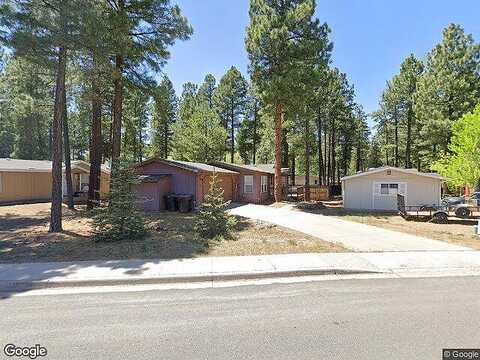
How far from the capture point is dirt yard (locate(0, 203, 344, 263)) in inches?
340

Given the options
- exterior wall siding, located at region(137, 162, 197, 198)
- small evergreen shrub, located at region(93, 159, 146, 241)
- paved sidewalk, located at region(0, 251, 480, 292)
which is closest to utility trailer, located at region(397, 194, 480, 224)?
paved sidewalk, located at region(0, 251, 480, 292)

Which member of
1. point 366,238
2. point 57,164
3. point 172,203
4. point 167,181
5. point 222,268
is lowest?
point 222,268

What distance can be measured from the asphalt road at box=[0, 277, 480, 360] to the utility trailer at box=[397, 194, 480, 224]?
11751 millimetres

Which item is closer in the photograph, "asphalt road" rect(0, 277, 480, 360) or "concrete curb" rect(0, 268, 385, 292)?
"asphalt road" rect(0, 277, 480, 360)

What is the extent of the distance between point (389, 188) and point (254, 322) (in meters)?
19.8

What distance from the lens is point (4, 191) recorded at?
2297 centimetres

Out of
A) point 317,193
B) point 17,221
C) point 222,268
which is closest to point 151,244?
point 222,268

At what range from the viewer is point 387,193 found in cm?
2172

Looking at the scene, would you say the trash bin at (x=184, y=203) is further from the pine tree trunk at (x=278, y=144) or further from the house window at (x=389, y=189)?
the house window at (x=389, y=189)

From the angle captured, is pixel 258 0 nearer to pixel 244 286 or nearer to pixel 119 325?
pixel 244 286

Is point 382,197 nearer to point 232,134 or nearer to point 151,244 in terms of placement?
point 151,244

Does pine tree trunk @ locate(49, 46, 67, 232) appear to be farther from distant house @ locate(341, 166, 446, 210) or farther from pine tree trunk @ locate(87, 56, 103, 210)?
distant house @ locate(341, 166, 446, 210)

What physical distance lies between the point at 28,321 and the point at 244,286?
356cm

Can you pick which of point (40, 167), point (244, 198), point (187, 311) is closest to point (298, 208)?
→ point (244, 198)
